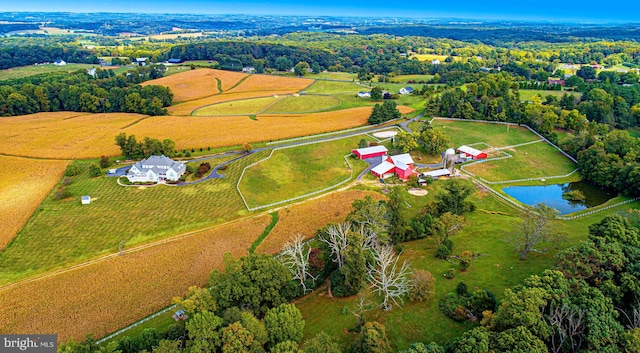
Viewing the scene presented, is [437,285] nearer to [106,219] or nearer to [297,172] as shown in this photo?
[297,172]

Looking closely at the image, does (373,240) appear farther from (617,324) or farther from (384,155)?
(384,155)

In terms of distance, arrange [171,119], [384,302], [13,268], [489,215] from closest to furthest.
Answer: [384,302]
[13,268]
[489,215]
[171,119]

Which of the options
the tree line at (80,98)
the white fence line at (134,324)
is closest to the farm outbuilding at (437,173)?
the white fence line at (134,324)

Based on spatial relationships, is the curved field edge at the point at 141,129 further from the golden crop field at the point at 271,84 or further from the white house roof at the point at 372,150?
the golden crop field at the point at 271,84

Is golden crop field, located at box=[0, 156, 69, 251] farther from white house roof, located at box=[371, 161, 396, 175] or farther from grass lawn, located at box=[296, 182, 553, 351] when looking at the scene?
white house roof, located at box=[371, 161, 396, 175]

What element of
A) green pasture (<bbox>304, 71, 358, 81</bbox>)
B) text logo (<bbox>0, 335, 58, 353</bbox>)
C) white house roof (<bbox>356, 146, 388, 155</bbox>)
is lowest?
text logo (<bbox>0, 335, 58, 353</bbox>)

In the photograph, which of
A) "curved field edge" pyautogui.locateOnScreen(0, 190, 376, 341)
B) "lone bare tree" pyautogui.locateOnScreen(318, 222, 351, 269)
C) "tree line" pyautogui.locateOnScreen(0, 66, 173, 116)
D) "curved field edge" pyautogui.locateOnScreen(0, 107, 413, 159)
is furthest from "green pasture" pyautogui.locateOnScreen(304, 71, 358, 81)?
"lone bare tree" pyautogui.locateOnScreen(318, 222, 351, 269)

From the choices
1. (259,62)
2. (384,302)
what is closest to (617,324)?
(384,302)
